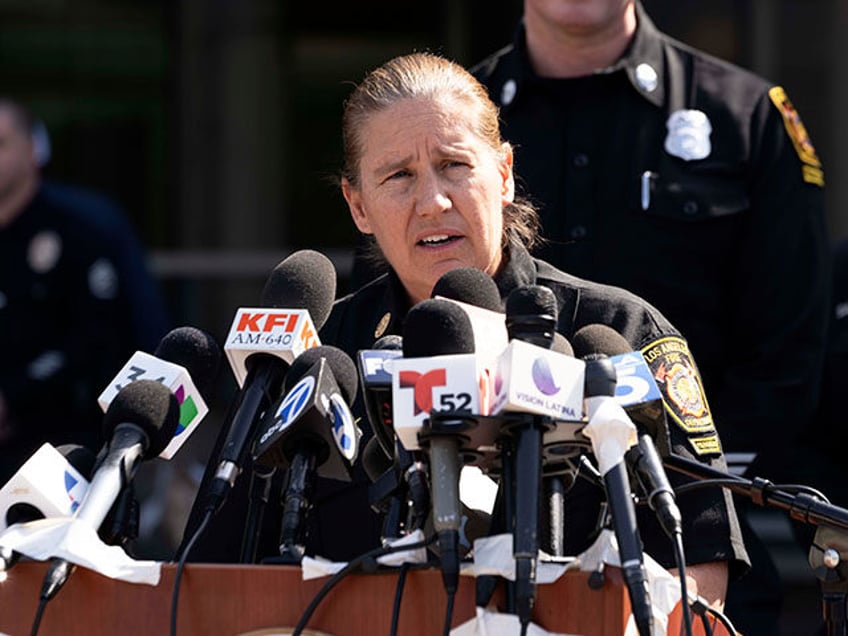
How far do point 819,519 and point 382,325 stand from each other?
1062 millimetres

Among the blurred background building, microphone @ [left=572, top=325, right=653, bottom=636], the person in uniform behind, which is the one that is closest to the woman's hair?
the person in uniform behind

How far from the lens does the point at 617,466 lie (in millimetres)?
2176

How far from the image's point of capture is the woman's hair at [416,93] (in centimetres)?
316

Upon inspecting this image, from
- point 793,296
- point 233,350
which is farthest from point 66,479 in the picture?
point 793,296

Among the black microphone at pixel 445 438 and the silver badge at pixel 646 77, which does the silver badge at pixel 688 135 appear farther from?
the black microphone at pixel 445 438

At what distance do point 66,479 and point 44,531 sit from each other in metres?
0.15

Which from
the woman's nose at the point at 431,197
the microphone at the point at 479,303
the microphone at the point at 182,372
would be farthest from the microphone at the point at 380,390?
the woman's nose at the point at 431,197

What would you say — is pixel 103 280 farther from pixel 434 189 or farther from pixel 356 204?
pixel 434 189

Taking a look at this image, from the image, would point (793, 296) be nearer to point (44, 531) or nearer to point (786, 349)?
point (786, 349)

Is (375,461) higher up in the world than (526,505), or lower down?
lower down

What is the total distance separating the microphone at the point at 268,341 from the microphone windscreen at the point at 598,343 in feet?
1.39

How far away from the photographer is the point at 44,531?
7.73 ft

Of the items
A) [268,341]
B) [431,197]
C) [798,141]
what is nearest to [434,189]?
[431,197]

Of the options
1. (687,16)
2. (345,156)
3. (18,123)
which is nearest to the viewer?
(345,156)
